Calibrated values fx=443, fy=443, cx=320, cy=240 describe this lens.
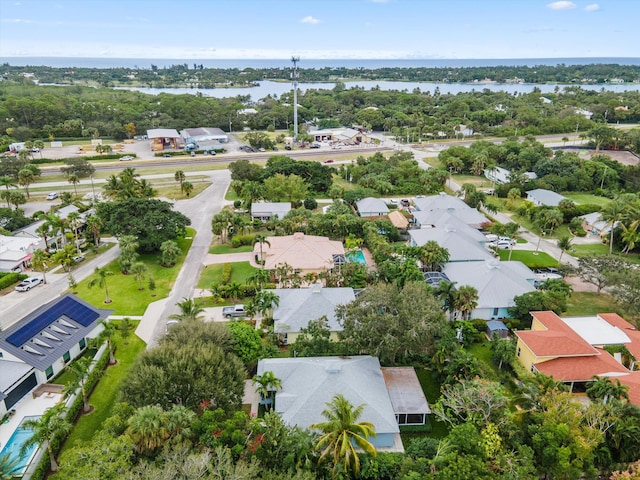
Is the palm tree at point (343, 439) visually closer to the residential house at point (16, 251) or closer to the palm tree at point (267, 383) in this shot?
the palm tree at point (267, 383)

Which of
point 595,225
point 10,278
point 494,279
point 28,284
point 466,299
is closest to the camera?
point 466,299

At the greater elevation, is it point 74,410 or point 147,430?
point 147,430

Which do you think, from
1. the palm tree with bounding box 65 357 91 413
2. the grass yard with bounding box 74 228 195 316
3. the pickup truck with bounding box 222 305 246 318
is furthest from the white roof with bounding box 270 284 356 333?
the palm tree with bounding box 65 357 91 413

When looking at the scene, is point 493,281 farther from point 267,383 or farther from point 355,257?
point 267,383

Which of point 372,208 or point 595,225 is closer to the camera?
point 595,225

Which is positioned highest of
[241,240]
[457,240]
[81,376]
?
[457,240]

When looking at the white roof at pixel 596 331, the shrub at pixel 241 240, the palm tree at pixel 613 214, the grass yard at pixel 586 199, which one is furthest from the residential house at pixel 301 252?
the grass yard at pixel 586 199

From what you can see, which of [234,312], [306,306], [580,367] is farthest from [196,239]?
[580,367]
